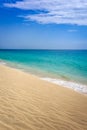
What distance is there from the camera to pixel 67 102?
714cm

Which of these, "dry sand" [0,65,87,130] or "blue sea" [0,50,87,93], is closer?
"dry sand" [0,65,87,130]

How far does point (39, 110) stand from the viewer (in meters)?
6.02

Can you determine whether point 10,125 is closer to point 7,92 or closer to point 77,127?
point 77,127

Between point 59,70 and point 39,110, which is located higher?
point 39,110

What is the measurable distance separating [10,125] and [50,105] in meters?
1.96

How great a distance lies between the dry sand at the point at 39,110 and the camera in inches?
200

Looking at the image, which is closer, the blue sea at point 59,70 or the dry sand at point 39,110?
the dry sand at point 39,110

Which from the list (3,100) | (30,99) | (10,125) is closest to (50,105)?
(30,99)

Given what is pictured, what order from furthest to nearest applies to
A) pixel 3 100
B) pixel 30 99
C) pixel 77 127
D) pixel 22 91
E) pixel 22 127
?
pixel 22 91
pixel 30 99
pixel 3 100
pixel 77 127
pixel 22 127

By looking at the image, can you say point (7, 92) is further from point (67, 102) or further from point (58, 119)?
point (58, 119)

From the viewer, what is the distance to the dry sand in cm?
509

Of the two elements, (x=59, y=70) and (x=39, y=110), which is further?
(x=59, y=70)

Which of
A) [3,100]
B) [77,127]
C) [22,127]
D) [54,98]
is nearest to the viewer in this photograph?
[22,127]

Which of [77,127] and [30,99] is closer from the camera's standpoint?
[77,127]
